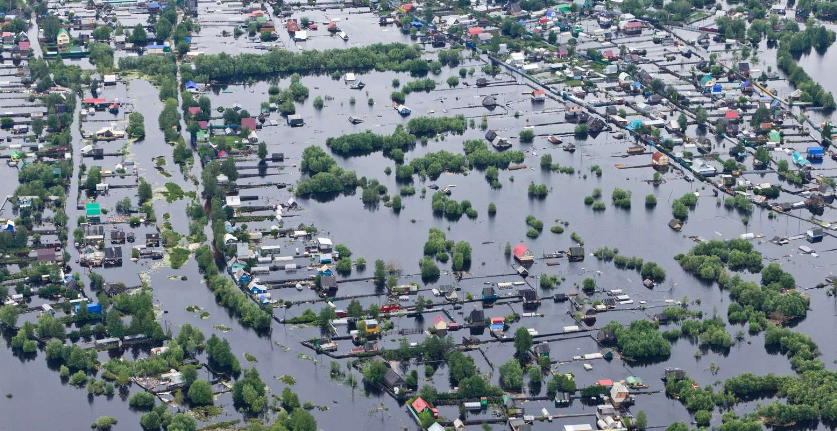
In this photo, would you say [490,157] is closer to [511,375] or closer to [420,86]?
[420,86]

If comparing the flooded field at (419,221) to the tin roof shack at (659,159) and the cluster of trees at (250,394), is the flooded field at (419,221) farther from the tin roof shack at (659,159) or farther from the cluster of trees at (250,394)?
the tin roof shack at (659,159)

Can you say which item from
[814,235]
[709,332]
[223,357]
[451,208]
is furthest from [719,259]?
[223,357]

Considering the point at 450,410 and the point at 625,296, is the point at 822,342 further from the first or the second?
the point at 450,410

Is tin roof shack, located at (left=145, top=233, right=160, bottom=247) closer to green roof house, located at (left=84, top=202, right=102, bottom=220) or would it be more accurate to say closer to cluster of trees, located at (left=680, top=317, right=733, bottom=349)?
green roof house, located at (left=84, top=202, right=102, bottom=220)

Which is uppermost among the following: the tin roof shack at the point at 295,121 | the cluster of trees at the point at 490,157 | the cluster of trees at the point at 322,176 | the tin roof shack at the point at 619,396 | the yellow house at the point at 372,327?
the tin roof shack at the point at 295,121

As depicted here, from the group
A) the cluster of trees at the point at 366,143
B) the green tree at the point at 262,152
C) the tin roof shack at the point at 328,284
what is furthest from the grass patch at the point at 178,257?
the cluster of trees at the point at 366,143

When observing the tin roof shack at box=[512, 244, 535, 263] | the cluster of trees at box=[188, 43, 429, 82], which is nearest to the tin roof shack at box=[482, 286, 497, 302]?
the tin roof shack at box=[512, 244, 535, 263]
